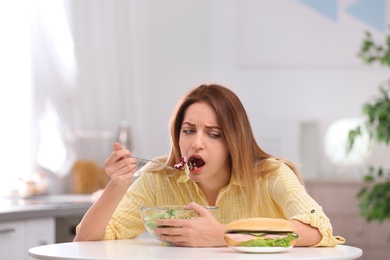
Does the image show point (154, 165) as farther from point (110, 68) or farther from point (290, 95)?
point (290, 95)

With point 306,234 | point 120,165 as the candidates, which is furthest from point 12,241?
point 306,234

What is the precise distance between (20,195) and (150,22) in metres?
1.92

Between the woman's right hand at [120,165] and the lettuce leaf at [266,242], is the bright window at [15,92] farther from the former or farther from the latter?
the lettuce leaf at [266,242]

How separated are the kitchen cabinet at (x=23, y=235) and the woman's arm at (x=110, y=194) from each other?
3.40 ft

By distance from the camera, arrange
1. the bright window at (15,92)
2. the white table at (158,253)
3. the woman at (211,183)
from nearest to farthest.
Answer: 1. the white table at (158,253)
2. the woman at (211,183)
3. the bright window at (15,92)

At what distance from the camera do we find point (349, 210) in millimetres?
6227

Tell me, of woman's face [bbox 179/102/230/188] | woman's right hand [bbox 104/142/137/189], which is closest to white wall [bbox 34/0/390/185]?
woman's face [bbox 179/102/230/188]

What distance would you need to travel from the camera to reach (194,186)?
2883 millimetres

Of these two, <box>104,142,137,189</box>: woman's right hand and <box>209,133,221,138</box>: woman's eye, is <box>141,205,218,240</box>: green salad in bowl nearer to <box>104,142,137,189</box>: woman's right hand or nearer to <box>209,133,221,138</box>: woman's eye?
<box>104,142,137,189</box>: woman's right hand

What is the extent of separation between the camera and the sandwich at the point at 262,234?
234cm

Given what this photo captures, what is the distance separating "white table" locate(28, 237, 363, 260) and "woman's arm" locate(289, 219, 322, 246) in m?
0.02

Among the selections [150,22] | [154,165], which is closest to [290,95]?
[150,22]

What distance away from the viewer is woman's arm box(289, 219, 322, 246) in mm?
2515

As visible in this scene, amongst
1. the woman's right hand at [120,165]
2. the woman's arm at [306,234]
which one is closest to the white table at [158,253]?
the woman's arm at [306,234]
